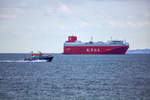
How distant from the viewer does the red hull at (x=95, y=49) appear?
4918 inches

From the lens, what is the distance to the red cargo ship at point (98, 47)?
124062 millimetres

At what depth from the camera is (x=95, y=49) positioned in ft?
424

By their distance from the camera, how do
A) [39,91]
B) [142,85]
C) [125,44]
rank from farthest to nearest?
[125,44], [142,85], [39,91]

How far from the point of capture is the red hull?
124912 mm

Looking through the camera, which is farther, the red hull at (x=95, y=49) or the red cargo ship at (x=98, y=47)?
the red hull at (x=95, y=49)

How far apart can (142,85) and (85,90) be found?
6.28 m

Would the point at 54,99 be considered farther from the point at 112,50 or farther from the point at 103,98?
the point at 112,50

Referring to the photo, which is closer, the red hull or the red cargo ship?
the red cargo ship

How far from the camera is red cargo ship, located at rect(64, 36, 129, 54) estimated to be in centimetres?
12406

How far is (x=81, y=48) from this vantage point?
431 feet

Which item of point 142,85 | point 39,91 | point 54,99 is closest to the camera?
point 54,99

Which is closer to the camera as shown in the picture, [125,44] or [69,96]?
[69,96]

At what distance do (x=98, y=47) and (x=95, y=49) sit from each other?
2.35 metres

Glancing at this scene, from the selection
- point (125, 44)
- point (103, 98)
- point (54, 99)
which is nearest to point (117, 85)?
point (103, 98)
